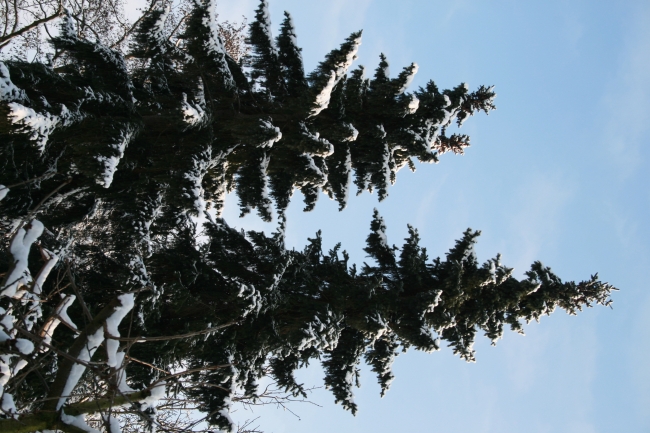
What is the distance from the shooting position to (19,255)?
15.4 feet

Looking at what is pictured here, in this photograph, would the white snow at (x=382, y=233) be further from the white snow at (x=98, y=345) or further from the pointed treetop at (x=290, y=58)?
the white snow at (x=98, y=345)

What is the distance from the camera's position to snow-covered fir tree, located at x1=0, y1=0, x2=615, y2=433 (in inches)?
303

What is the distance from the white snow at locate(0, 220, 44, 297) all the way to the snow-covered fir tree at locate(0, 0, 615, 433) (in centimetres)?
199

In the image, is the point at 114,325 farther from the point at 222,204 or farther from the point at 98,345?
the point at 222,204

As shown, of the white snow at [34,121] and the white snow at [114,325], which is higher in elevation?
the white snow at [34,121]

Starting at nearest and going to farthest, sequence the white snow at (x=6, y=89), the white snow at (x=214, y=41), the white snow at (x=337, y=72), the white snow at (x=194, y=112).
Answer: the white snow at (x=6, y=89) → the white snow at (x=194, y=112) → the white snow at (x=337, y=72) → the white snow at (x=214, y=41)

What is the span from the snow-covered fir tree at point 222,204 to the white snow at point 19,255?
199 cm

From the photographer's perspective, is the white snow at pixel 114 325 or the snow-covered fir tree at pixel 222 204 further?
the snow-covered fir tree at pixel 222 204

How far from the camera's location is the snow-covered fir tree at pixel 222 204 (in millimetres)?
7684

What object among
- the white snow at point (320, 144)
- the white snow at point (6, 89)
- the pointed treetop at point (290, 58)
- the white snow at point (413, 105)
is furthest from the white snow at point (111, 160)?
the white snow at point (413, 105)

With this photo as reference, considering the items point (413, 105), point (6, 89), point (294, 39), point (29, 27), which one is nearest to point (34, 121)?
point (6, 89)

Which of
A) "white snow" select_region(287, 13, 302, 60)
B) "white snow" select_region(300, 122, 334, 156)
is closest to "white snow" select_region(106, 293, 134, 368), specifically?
"white snow" select_region(300, 122, 334, 156)

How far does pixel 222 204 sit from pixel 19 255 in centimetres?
547

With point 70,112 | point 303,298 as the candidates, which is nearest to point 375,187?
point 303,298
